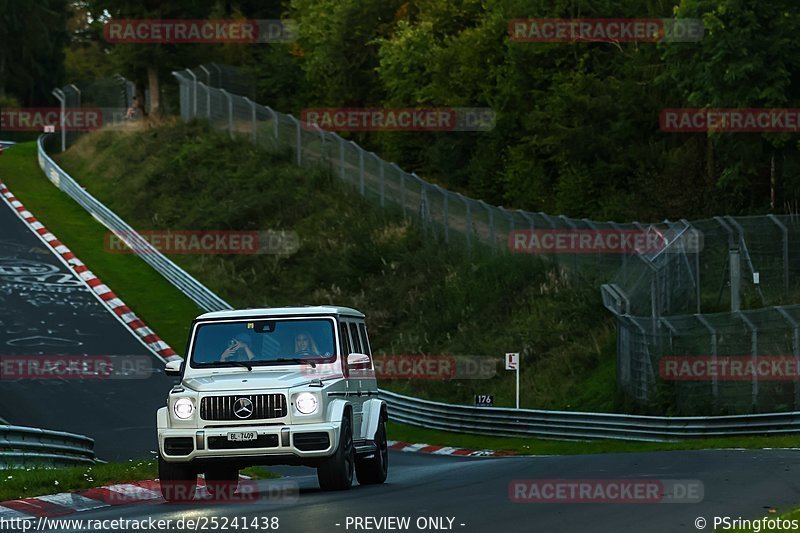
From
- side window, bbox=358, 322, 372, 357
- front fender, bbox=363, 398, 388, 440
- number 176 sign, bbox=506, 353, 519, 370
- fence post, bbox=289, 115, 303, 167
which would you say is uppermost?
fence post, bbox=289, 115, 303, 167

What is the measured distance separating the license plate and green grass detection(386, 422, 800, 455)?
38.6ft

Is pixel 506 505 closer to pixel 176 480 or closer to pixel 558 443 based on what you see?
pixel 176 480

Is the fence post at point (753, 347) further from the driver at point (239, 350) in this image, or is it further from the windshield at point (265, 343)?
the driver at point (239, 350)

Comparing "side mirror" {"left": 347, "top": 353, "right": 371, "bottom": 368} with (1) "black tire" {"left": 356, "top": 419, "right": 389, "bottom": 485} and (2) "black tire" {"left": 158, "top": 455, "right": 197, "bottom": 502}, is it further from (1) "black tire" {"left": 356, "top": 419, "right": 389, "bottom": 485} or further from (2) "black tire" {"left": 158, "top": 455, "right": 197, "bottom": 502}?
(2) "black tire" {"left": 158, "top": 455, "right": 197, "bottom": 502}

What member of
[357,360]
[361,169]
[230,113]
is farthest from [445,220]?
[357,360]

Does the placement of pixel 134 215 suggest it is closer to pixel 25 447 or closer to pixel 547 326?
pixel 547 326

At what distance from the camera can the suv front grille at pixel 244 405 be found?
14.5m

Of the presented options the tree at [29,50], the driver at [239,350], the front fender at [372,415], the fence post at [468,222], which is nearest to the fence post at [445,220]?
the fence post at [468,222]

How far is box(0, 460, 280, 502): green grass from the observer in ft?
51.3

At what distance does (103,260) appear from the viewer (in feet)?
166

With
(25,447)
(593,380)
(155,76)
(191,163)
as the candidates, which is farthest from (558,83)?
(25,447)

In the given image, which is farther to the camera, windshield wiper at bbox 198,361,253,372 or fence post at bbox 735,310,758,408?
fence post at bbox 735,310,758,408

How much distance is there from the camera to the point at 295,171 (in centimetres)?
5612

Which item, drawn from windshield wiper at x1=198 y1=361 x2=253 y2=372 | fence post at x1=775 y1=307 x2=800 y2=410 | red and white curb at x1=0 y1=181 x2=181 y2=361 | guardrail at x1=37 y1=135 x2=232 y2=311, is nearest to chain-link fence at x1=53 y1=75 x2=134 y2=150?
guardrail at x1=37 y1=135 x2=232 y2=311
